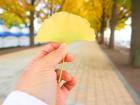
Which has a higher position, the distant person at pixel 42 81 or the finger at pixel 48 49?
the finger at pixel 48 49

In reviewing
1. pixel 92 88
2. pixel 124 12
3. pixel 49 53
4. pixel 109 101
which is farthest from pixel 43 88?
pixel 124 12

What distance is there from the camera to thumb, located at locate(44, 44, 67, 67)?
1268mm

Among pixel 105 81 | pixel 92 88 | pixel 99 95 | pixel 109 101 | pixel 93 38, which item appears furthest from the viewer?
pixel 105 81

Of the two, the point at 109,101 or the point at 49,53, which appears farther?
the point at 109,101

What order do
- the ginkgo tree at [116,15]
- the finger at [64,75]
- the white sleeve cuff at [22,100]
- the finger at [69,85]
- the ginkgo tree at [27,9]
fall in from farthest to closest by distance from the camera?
the ginkgo tree at [116,15]
the ginkgo tree at [27,9]
the finger at [69,85]
the finger at [64,75]
the white sleeve cuff at [22,100]

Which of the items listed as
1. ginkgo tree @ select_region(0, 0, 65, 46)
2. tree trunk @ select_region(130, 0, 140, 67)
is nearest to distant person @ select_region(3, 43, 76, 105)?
tree trunk @ select_region(130, 0, 140, 67)

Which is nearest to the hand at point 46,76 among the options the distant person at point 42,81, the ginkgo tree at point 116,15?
the distant person at point 42,81

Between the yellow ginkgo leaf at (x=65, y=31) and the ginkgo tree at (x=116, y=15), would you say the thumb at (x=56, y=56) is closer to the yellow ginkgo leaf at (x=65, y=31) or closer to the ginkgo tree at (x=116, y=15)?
the yellow ginkgo leaf at (x=65, y=31)

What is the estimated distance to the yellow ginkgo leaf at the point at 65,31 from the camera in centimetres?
125

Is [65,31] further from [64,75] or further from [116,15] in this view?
[116,15]

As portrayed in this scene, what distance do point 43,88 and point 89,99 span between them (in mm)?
9176

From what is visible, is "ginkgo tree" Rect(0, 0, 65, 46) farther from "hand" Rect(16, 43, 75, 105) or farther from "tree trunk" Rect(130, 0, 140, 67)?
"hand" Rect(16, 43, 75, 105)

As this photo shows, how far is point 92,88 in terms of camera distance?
12391mm

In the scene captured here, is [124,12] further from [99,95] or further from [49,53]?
[49,53]
